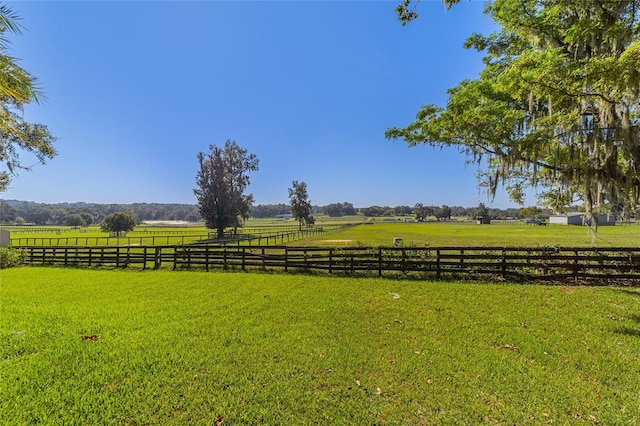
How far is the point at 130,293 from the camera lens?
845 centimetres

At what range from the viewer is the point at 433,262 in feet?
35.0

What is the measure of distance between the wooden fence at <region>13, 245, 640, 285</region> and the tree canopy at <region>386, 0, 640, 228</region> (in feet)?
7.89

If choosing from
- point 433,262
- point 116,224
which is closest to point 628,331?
point 433,262

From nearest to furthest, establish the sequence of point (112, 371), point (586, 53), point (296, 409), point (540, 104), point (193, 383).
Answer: point (296, 409), point (193, 383), point (112, 371), point (586, 53), point (540, 104)

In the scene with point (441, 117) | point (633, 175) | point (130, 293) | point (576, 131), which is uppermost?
point (441, 117)

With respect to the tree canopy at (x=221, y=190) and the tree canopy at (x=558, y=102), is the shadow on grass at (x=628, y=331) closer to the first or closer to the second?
the tree canopy at (x=558, y=102)

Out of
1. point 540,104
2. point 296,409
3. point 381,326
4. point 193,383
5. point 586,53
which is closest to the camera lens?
point 296,409

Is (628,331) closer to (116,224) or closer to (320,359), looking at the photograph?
(320,359)

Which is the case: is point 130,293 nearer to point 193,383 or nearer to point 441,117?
point 193,383

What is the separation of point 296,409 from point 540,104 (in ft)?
31.8

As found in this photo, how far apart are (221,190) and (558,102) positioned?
36.3m

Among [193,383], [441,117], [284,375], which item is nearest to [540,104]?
[441,117]

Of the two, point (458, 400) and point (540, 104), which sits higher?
point (540, 104)

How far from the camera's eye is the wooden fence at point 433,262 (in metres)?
9.83
